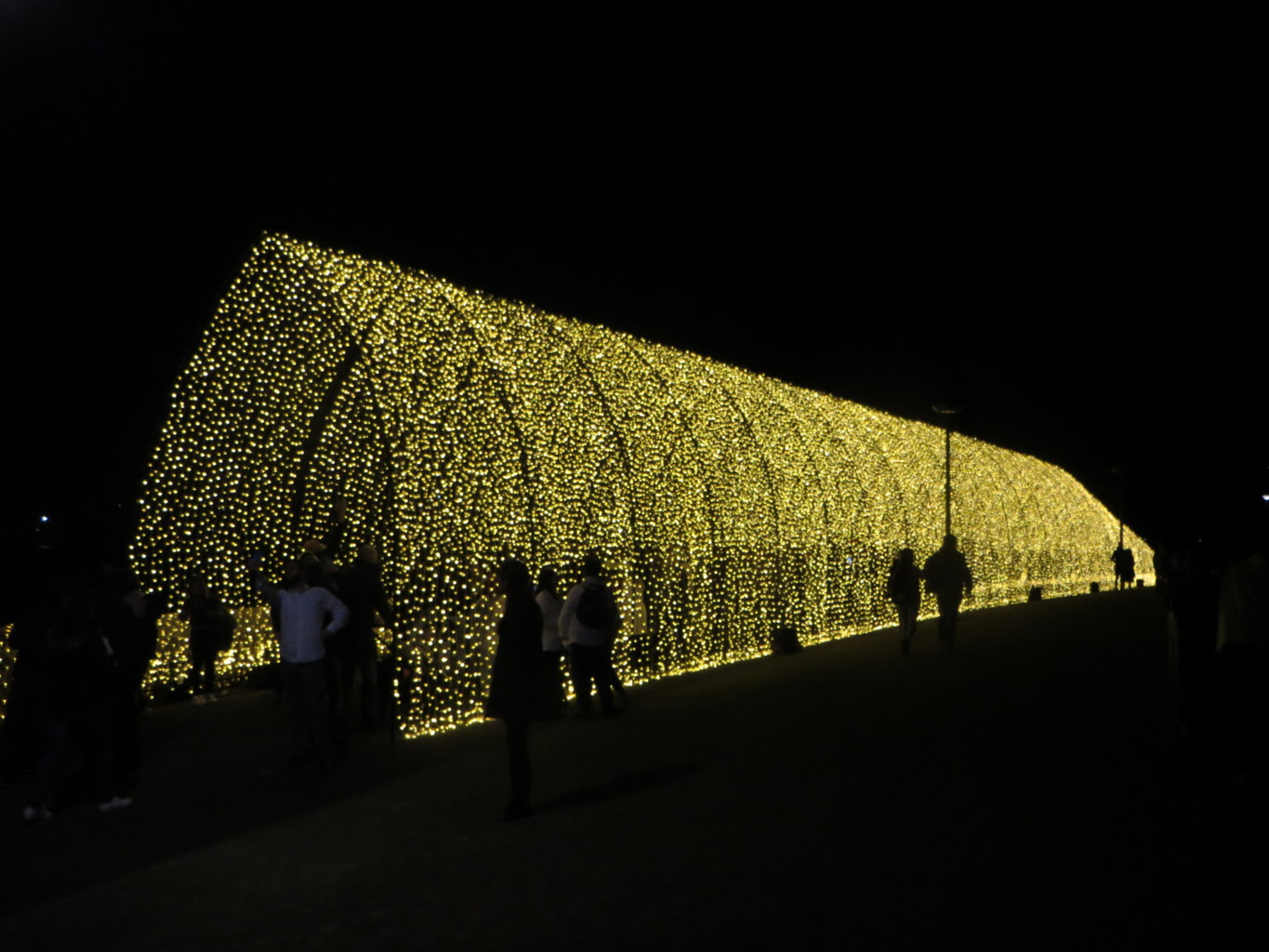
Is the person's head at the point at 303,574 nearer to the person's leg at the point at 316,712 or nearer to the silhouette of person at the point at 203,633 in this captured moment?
the person's leg at the point at 316,712

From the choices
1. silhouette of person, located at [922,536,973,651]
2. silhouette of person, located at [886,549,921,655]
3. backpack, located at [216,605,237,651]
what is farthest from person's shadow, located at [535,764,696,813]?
silhouette of person, located at [922,536,973,651]

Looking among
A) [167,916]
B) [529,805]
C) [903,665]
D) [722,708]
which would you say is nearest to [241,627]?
[722,708]

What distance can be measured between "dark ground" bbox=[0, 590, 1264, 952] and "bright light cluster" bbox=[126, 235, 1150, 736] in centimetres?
196

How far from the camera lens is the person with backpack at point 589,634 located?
13.6 metres

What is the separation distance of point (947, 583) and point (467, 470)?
9.49 metres

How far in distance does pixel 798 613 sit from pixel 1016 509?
53.1ft

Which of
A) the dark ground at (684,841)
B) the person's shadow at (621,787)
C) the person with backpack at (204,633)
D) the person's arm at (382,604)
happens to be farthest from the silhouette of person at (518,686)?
the person with backpack at (204,633)

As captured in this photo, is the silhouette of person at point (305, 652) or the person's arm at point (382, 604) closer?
the silhouette of person at point (305, 652)

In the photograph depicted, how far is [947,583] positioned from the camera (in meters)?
20.6

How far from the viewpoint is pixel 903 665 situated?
723 inches

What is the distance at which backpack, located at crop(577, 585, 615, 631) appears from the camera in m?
13.7

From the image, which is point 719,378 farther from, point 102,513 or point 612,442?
point 102,513

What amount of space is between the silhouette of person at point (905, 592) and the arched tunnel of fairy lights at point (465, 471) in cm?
163

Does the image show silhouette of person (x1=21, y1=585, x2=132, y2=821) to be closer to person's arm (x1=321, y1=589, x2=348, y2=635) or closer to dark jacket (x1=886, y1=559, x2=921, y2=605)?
person's arm (x1=321, y1=589, x2=348, y2=635)
